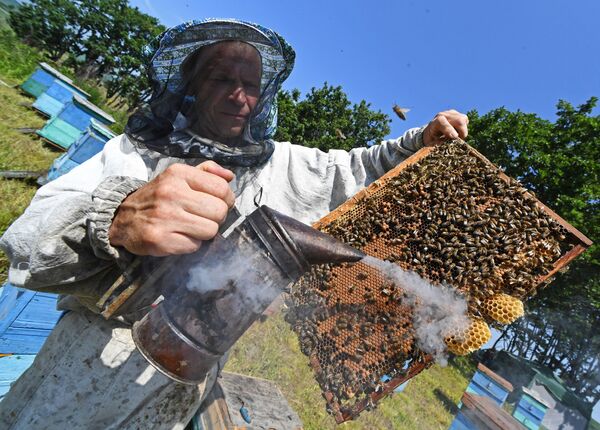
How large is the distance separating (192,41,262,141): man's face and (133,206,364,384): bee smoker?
4.95ft

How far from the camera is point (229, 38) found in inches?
99.8

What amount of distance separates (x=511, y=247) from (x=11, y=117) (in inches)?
623

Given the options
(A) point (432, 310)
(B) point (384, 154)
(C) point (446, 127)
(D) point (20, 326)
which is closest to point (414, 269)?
(A) point (432, 310)

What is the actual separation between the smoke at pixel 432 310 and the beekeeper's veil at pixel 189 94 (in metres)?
1.53

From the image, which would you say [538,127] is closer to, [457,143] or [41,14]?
[457,143]

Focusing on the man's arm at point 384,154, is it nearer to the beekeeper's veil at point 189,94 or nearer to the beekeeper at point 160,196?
the beekeeper at point 160,196

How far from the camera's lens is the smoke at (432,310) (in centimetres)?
213

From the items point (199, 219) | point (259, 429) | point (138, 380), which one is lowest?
point (259, 429)

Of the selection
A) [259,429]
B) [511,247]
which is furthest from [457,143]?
[259,429]

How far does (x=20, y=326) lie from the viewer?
12.3 ft

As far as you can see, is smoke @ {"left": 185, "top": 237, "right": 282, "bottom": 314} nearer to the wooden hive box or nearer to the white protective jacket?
the white protective jacket

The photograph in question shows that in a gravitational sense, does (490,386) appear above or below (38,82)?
above

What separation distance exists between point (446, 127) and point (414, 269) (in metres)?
1.39

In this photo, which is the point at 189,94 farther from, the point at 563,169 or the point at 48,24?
the point at 48,24
